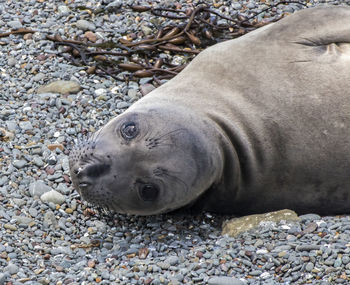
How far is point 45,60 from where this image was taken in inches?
284

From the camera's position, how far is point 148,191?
203 inches

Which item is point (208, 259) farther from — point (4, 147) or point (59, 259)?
point (4, 147)

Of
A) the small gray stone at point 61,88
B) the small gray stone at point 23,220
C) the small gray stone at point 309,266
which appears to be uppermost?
the small gray stone at point 61,88

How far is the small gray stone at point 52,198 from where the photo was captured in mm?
5613

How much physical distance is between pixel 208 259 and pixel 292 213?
0.74 meters

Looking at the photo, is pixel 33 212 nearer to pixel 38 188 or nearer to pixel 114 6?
pixel 38 188

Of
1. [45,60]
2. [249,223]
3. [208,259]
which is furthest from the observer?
[45,60]

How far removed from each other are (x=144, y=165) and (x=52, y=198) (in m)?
0.86

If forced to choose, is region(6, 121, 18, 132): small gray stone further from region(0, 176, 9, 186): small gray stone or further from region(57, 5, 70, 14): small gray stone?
region(57, 5, 70, 14): small gray stone

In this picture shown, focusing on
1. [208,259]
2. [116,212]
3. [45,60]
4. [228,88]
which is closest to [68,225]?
[116,212]

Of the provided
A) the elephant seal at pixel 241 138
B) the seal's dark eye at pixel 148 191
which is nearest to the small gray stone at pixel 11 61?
the elephant seal at pixel 241 138

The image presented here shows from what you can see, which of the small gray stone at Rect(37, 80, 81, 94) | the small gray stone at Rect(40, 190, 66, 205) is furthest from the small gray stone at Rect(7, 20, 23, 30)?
the small gray stone at Rect(40, 190, 66, 205)

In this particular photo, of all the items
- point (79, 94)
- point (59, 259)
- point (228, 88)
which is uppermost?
point (228, 88)

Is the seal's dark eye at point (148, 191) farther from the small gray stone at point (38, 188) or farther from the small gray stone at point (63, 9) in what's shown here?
the small gray stone at point (63, 9)
